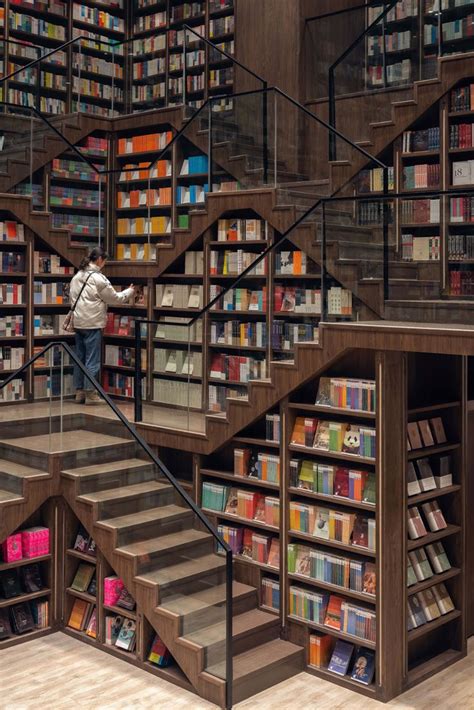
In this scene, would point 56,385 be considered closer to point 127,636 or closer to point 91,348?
point 91,348

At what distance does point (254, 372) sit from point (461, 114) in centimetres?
270

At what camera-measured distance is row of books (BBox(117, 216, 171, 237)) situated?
9.10 m

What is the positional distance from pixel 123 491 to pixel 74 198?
12.2ft

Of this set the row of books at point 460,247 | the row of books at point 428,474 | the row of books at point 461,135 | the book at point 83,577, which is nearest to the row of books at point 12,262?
the book at point 83,577

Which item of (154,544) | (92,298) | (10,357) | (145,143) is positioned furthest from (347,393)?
(145,143)

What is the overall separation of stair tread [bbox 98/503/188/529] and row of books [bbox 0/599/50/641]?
3.17 feet

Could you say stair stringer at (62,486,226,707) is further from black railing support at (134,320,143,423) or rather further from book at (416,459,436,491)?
book at (416,459,436,491)

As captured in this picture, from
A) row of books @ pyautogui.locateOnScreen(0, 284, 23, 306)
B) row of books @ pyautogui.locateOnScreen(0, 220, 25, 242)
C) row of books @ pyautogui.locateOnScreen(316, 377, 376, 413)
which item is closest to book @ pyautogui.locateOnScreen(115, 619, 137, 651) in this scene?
row of books @ pyautogui.locateOnScreen(316, 377, 376, 413)

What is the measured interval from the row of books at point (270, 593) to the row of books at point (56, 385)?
199 cm

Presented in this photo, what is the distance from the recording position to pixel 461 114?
7.30 metres

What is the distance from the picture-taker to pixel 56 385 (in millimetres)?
6844

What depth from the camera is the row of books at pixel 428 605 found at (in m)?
6.33

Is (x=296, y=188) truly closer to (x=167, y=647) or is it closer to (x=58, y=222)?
(x=58, y=222)

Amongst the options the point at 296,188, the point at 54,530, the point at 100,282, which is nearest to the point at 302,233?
the point at 296,188
